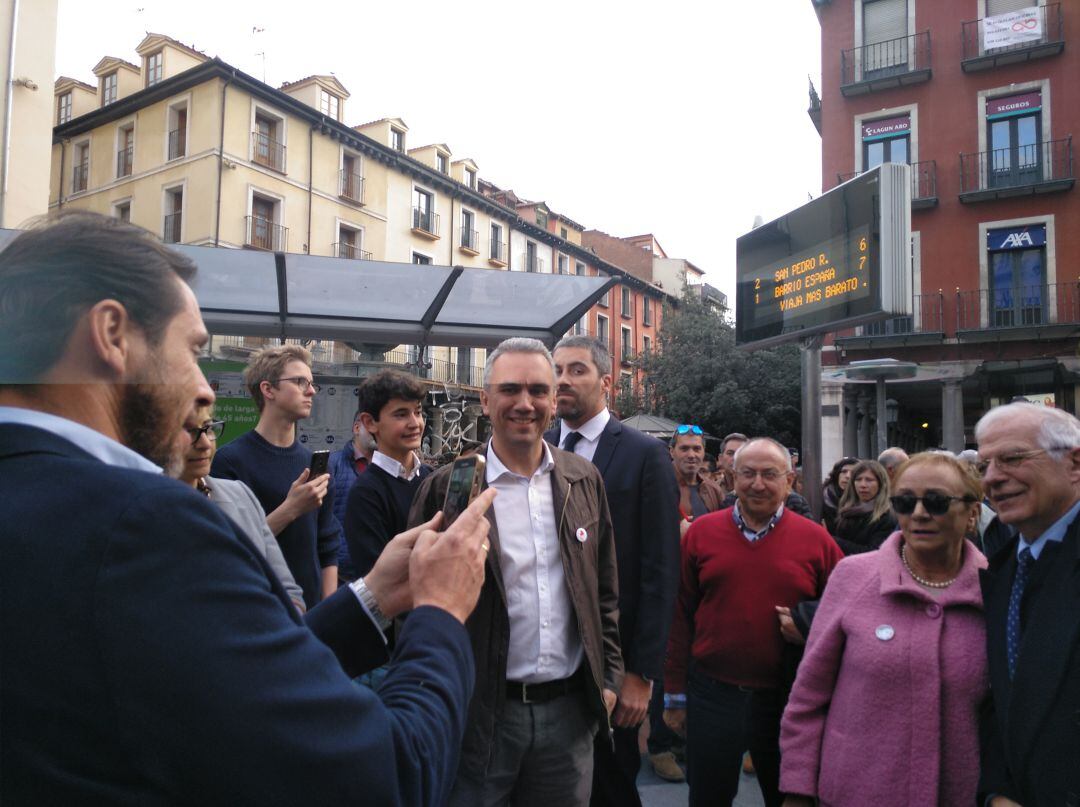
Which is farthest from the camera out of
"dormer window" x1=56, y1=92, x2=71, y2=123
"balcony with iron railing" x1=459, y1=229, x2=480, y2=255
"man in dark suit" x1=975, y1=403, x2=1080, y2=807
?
"balcony with iron railing" x1=459, y1=229, x2=480, y2=255

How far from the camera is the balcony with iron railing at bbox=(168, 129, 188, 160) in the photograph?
76.9 feet

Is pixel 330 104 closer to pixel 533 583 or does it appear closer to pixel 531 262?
pixel 531 262

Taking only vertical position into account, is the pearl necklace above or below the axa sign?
below

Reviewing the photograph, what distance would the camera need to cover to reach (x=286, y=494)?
350cm

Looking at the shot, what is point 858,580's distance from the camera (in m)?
2.74

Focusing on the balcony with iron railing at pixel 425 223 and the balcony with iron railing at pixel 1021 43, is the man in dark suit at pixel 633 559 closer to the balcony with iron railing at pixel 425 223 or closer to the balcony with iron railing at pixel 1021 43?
the balcony with iron railing at pixel 1021 43

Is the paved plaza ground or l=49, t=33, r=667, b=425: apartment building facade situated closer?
the paved plaza ground

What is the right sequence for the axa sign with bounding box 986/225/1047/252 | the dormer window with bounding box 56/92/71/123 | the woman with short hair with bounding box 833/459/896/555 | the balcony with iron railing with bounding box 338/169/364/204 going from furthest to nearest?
the balcony with iron railing with bounding box 338/169/364/204, the axa sign with bounding box 986/225/1047/252, the dormer window with bounding box 56/92/71/123, the woman with short hair with bounding box 833/459/896/555

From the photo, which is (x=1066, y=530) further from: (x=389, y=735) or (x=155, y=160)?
(x=155, y=160)

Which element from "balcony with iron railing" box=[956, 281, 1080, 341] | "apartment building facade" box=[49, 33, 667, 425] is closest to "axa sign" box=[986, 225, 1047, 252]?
"balcony with iron railing" box=[956, 281, 1080, 341]

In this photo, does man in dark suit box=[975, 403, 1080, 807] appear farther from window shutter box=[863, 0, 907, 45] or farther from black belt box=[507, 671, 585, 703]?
window shutter box=[863, 0, 907, 45]

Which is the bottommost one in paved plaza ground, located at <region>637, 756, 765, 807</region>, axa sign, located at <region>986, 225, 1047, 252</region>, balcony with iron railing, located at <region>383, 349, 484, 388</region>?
paved plaza ground, located at <region>637, 756, 765, 807</region>

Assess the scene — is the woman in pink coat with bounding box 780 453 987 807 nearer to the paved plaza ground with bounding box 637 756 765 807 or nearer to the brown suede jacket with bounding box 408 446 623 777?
the brown suede jacket with bounding box 408 446 623 777

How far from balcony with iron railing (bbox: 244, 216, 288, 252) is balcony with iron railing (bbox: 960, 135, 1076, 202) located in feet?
66.3
